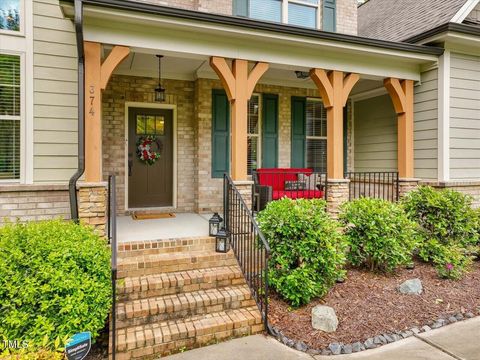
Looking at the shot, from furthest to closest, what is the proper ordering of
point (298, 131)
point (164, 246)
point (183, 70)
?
point (298, 131), point (183, 70), point (164, 246)

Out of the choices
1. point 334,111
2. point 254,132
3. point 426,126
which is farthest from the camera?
point 254,132

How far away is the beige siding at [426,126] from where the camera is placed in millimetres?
6239

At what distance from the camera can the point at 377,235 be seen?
4477 millimetres

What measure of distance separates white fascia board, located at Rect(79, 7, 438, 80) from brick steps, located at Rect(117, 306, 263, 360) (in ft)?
11.9

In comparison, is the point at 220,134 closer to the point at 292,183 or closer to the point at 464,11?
the point at 292,183

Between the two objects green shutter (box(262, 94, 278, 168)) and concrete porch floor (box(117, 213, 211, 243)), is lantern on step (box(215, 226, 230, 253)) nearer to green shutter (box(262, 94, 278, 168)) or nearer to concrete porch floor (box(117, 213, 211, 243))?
concrete porch floor (box(117, 213, 211, 243))

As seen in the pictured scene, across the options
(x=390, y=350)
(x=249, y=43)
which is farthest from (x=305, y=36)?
(x=390, y=350)

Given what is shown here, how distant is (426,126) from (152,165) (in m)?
5.42

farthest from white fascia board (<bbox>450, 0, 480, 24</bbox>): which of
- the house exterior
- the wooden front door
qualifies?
the wooden front door

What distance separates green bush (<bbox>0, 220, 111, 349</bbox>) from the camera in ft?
9.00

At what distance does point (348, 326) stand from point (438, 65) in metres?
5.22

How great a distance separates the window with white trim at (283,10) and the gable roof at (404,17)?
1802 millimetres

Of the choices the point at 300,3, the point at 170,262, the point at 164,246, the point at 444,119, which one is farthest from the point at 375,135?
the point at 170,262

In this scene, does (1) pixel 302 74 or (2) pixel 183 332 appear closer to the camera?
(2) pixel 183 332
